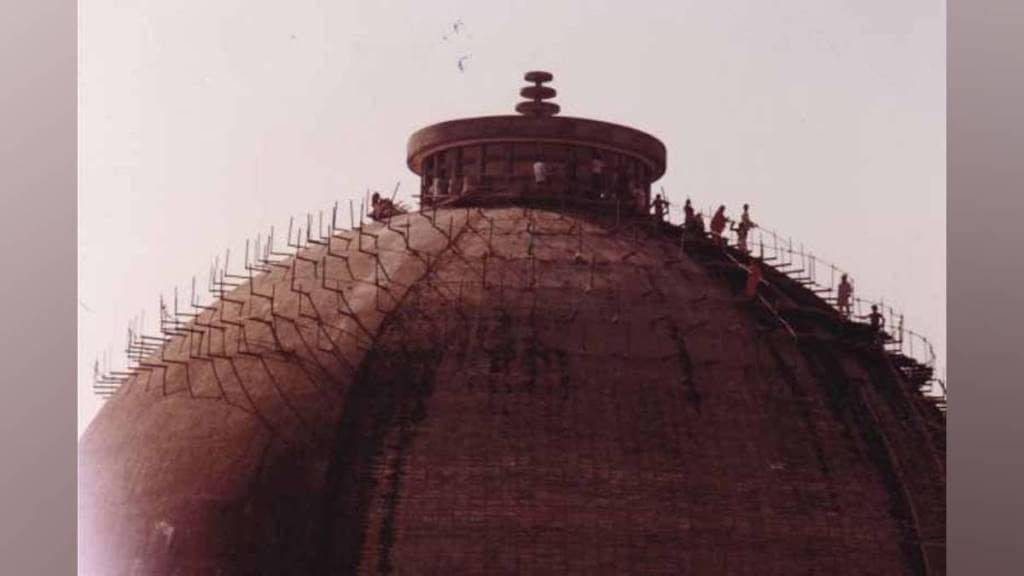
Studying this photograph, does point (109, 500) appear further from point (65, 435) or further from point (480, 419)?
point (65, 435)

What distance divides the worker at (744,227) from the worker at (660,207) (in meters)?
1.75

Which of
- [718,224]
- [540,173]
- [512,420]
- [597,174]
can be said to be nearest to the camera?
[512,420]

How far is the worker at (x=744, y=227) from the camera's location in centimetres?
4281

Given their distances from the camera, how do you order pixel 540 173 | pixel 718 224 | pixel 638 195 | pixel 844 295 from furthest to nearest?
pixel 638 195
pixel 540 173
pixel 718 224
pixel 844 295

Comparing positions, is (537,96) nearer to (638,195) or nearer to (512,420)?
(638,195)

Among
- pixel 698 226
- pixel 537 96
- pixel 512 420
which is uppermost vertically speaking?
pixel 537 96

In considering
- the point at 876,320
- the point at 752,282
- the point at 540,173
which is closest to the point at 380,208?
the point at 540,173

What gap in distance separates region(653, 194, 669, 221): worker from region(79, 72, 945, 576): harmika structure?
0.83 metres

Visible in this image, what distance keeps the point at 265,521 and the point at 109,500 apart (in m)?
3.76

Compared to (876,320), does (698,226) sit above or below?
above

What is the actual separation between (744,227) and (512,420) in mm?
7632

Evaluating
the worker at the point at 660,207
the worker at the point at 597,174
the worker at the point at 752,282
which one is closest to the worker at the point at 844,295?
the worker at the point at 752,282

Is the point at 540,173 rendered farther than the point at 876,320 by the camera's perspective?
Yes

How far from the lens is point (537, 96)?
44.9m
